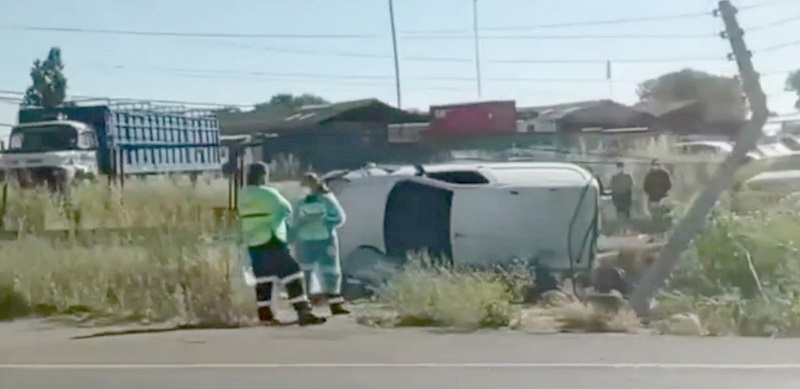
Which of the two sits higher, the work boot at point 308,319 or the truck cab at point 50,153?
the truck cab at point 50,153

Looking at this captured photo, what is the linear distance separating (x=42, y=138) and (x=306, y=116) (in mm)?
5080

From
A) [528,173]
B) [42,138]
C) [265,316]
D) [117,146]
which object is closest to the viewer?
[265,316]

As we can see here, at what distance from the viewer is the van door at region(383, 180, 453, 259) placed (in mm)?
15453

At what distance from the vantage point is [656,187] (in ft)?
66.1

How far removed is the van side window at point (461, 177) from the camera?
1569 cm

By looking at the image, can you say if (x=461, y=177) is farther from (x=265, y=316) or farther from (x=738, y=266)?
(x=738, y=266)

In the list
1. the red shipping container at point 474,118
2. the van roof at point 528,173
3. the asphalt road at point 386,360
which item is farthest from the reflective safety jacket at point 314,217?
the red shipping container at point 474,118

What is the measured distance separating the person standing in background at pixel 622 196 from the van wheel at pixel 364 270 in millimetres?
4947

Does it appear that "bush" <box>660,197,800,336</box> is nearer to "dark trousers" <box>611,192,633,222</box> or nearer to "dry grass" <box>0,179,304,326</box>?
"dark trousers" <box>611,192,633,222</box>

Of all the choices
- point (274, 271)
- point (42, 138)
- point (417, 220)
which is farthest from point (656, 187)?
point (42, 138)

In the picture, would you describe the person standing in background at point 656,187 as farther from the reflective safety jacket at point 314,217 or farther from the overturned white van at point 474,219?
the reflective safety jacket at point 314,217

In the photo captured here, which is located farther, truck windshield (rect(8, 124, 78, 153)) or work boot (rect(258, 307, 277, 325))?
truck windshield (rect(8, 124, 78, 153))

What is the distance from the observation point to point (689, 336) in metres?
12.6

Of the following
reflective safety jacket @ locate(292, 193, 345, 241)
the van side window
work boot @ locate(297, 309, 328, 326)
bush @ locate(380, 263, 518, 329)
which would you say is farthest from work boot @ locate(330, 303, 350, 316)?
the van side window
